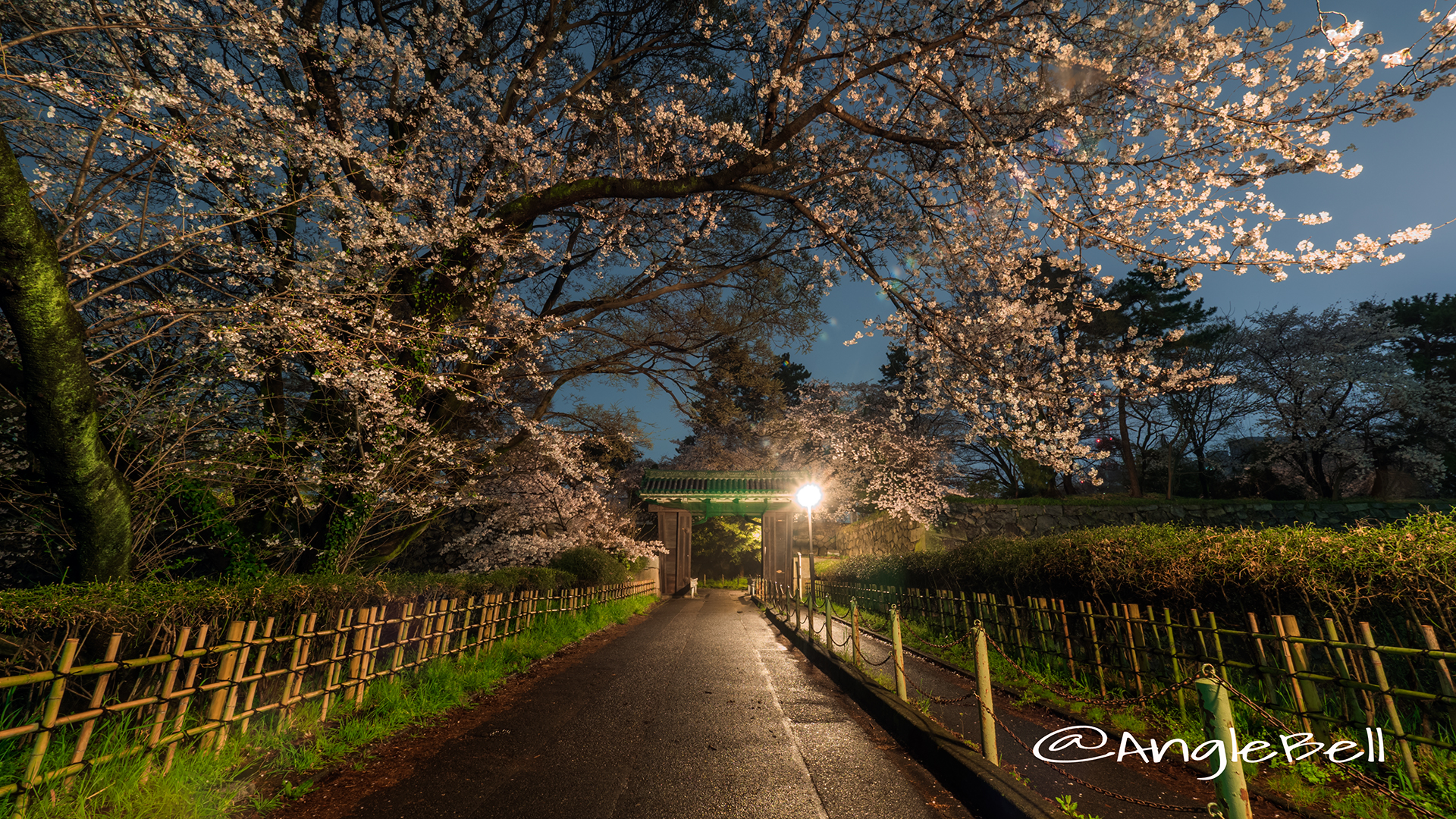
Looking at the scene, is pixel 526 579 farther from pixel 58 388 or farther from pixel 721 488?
pixel 721 488

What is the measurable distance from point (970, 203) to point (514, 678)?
986 centimetres

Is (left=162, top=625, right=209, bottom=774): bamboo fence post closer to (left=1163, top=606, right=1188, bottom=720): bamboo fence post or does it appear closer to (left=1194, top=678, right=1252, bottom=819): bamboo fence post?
(left=1194, top=678, right=1252, bottom=819): bamboo fence post

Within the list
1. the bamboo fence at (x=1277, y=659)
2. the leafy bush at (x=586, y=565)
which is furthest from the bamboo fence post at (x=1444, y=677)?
the leafy bush at (x=586, y=565)

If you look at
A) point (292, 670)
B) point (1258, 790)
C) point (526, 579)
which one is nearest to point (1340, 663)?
point (1258, 790)

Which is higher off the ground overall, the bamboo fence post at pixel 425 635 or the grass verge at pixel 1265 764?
the bamboo fence post at pixel 425 635

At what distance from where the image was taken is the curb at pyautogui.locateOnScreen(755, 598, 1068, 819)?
343 cm

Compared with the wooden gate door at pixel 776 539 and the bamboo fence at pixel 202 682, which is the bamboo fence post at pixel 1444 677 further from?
the wooden gate door at pixel 776 539

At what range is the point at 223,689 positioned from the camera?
404cm

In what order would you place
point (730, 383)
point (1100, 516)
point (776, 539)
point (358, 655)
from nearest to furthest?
point (358, 655), point (730, 383), point (1100, 516), point (776, 539)

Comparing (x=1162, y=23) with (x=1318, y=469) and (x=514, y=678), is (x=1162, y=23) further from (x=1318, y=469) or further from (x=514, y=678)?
(x=1318, y=469)

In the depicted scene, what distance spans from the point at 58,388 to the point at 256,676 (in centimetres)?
289

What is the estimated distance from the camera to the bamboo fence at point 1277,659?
3.48 metres

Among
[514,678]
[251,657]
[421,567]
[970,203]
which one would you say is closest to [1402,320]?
[970,203]

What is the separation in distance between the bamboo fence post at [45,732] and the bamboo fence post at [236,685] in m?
1.14
